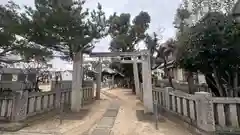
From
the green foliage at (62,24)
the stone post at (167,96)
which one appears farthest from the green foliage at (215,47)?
the green foliage at (62,24)

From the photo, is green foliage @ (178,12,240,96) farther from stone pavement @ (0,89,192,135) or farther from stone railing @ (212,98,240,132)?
stone pavement @ (0,89,192,135)

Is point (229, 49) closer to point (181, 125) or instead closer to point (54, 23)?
point (181, 125)

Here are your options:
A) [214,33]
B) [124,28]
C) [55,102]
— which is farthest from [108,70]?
[214,33]

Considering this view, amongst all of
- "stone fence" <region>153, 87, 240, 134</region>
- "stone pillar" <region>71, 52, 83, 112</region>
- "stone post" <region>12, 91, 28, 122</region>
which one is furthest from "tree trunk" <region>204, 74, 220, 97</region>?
"stone post" <region>12, 91, 28, 122</region>

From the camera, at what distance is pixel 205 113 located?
15.0ft

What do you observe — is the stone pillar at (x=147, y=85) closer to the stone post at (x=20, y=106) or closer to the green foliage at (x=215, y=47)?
the green foliage at (x=215, y=47)

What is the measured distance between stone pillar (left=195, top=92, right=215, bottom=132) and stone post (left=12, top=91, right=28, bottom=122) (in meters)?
5.68

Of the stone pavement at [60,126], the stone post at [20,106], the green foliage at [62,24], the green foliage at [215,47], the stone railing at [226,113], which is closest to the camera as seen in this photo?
the stone railing at [226,113]

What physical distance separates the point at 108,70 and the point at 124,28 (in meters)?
9.67

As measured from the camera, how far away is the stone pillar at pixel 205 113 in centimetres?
450

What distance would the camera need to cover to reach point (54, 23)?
22.6 ft

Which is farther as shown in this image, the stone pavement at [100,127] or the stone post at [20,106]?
the stone post at [20,106]

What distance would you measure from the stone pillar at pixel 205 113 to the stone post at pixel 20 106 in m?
5.68

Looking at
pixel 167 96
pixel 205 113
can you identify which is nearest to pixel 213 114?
pixel 205 113
